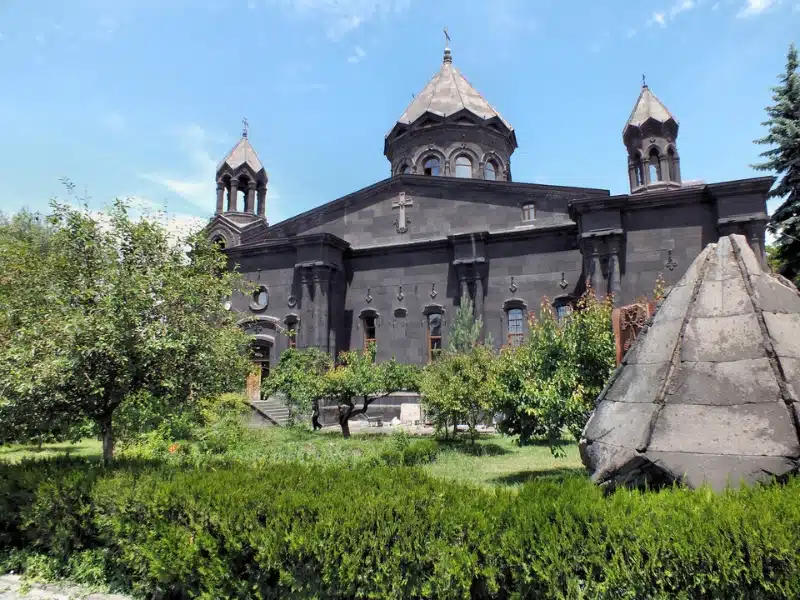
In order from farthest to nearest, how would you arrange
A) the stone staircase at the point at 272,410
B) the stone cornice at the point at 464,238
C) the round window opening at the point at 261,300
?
1. the round window opening at the point at 261,300
2. the stone cornice at the point at 464,238
3. the stone staircase at the point at 272,410

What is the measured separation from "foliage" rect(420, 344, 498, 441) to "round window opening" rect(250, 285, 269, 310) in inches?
456

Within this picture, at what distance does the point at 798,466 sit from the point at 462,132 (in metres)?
23.8

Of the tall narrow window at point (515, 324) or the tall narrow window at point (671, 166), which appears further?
the tall narrow window at point (671, 166)

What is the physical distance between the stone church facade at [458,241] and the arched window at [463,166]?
10 centimetres

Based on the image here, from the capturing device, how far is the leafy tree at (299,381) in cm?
1612

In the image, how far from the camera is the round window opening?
75.2 ft

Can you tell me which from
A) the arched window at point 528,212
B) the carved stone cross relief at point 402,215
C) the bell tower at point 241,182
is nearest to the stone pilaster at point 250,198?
the bell tower at point 241,182

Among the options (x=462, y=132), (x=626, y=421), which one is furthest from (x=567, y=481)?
(x=462, y=132)

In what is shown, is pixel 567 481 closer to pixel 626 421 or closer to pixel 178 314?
pixel 626 421

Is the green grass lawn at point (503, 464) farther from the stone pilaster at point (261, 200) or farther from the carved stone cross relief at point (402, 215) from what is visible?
the stone pilaster at point (261, 200)

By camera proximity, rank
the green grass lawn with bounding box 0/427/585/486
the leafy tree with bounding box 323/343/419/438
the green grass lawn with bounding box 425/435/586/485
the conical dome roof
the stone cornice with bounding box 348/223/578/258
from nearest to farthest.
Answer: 1. the conical dome roof
2. the green grass lawn with bounding box 425/435/586/485
3. the green grass lawn with bounding box 0/427/585/486
4. the leafy tree with bounding box 323/343/419/438
5. the stone cornice with bounding box 348/223/578/258

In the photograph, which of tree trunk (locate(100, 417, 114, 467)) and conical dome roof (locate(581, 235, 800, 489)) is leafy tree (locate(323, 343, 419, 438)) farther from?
conical dome roof (locate(581, 235, 800, 489))

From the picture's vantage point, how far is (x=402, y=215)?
21984mm

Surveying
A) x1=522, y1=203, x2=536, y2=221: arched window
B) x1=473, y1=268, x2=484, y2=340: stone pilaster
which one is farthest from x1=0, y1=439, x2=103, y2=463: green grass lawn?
x1=522, y1=203, x2=536, y2=221: arched window
